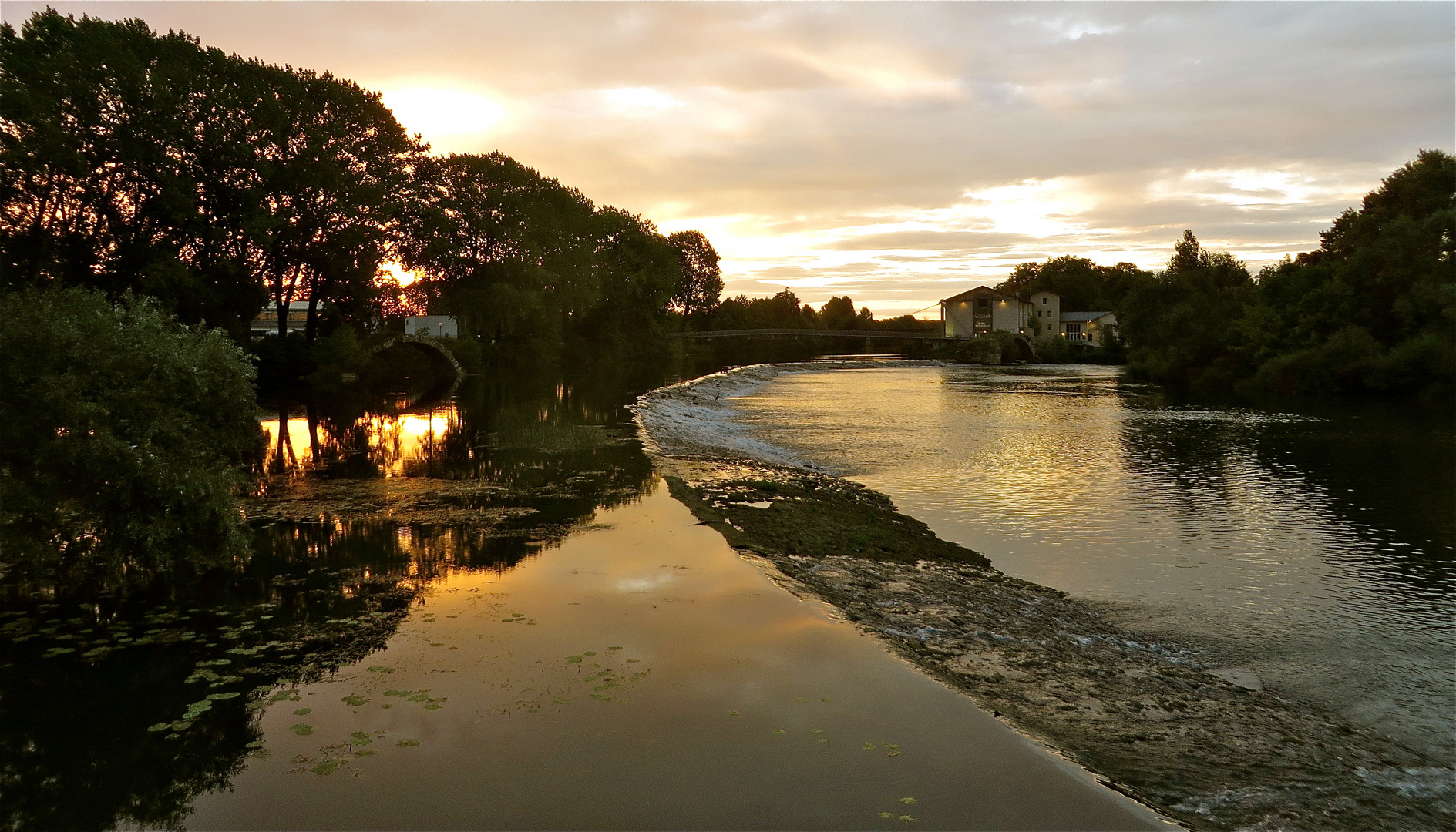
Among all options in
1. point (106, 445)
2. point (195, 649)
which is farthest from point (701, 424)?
point (195, 649)

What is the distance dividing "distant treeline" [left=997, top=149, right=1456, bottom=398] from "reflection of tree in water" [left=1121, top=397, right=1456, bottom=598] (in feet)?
33.9

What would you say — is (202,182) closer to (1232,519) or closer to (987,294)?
(1232,519)

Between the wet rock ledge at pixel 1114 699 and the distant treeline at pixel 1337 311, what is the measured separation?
5135 cm

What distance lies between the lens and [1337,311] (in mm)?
62250

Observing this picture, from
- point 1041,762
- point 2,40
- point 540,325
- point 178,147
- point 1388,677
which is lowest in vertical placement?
point 1388,677

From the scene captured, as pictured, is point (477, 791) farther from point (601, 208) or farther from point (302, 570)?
point (601, 208)

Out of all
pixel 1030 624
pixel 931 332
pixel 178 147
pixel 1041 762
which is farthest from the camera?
pixel 931 332

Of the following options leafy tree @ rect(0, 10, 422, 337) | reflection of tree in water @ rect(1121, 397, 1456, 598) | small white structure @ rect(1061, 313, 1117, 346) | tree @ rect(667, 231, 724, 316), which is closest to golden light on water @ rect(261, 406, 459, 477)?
leafy tree @ rect(0, 10, 422, 337)

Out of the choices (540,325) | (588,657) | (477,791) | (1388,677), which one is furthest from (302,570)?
(540,325)

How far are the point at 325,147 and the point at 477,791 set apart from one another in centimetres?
5702

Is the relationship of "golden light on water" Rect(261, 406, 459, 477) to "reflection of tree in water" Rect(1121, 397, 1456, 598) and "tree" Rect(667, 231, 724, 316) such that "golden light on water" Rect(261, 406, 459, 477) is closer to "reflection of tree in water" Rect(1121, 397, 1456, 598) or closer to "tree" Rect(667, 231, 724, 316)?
"reflection of tree in water" Rect(1121, 397, 1456, 598)

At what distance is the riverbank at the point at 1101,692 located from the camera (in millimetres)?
7512

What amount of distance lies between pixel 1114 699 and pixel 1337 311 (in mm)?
65761

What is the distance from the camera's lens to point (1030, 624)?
12242 mm
